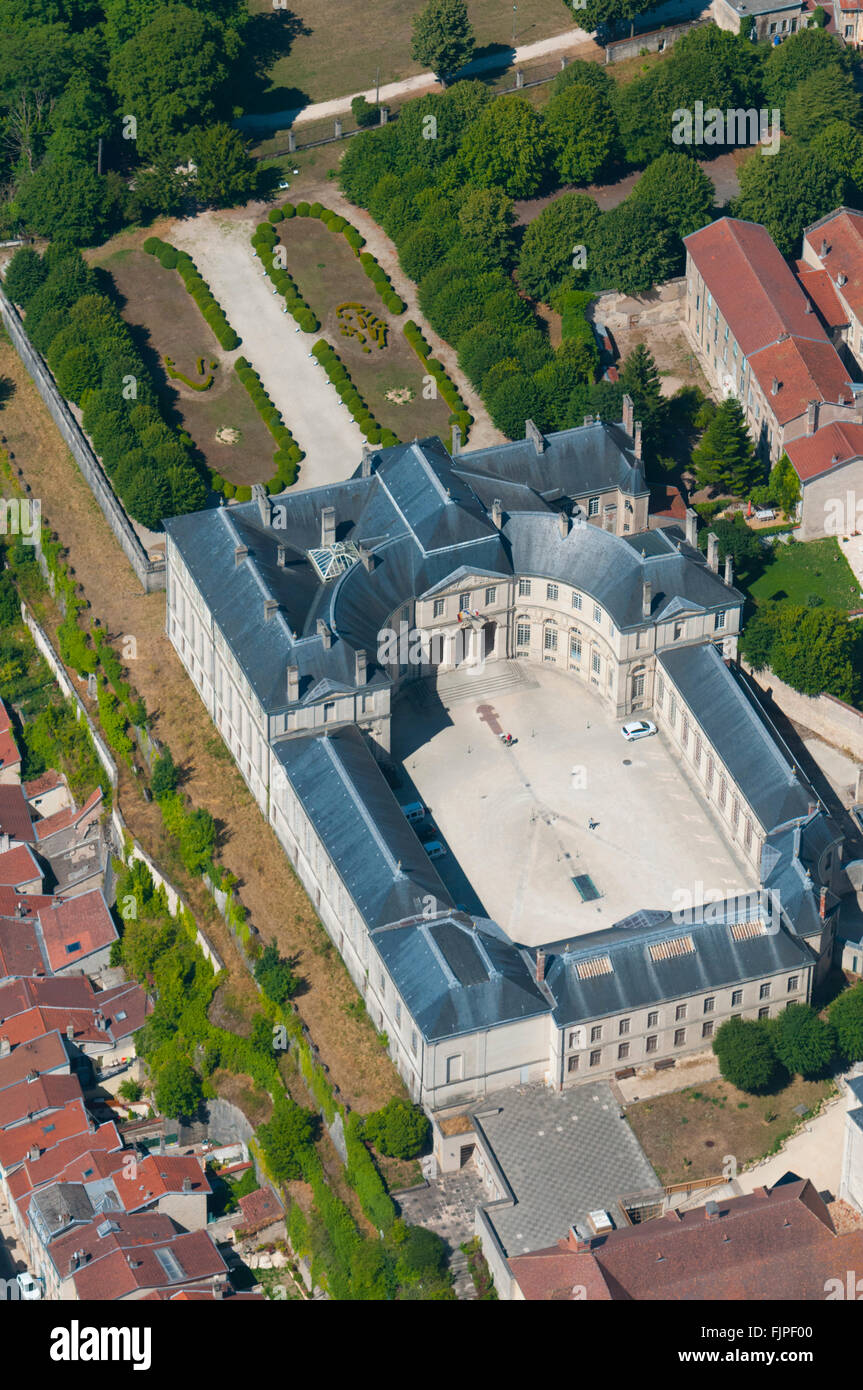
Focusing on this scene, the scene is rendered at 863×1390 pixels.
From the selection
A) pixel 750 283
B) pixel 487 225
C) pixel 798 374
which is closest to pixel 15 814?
pixel 487 225

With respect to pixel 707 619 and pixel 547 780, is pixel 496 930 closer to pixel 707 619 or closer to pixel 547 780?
pixel 547 780

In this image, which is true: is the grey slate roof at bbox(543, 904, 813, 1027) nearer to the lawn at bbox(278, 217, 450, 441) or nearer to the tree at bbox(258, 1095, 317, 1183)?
the tree at bbox(258, 1095, 317, 1183)

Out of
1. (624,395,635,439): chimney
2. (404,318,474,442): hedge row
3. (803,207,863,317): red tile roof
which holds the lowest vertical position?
(624,395,635,439): chimney

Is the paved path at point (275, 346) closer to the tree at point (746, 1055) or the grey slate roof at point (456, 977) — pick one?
the grey slate roof at point (456, 977)

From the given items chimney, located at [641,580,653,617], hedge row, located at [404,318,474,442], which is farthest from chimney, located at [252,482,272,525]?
chimney, located at [641,580,653,617]

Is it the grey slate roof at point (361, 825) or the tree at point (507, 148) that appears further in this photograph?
the tree at point (507, 148)

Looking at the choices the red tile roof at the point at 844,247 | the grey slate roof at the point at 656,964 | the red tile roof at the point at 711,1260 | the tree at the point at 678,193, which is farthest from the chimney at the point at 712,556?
the red tile roof at the point at 711,1260
